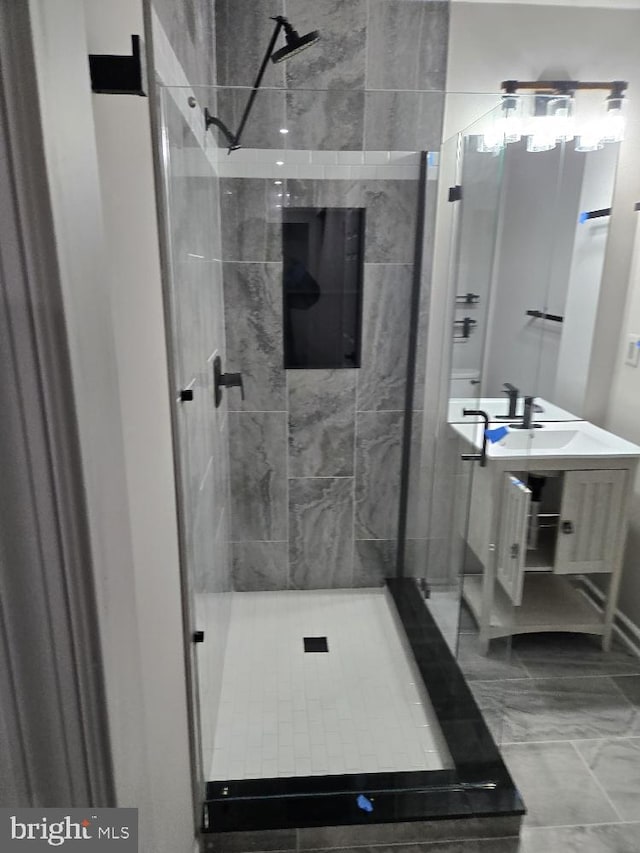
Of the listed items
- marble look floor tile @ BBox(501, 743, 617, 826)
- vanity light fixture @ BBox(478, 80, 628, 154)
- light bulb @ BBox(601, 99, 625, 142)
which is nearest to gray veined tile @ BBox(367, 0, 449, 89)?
vanity light fixture @ BBox(478, 80, 628, 154)

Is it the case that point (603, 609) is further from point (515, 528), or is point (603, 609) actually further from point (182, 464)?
point (182, 464)

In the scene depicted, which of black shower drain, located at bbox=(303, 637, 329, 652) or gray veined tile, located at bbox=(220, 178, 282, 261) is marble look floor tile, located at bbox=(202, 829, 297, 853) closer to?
black shower drain, located at bbox=(303, 637, 329, 652)

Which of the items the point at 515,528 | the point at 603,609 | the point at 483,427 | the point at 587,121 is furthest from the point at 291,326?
the point at 603,609

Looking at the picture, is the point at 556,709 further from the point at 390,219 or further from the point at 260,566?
the point at 390,219

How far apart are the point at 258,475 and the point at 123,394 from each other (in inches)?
68.7

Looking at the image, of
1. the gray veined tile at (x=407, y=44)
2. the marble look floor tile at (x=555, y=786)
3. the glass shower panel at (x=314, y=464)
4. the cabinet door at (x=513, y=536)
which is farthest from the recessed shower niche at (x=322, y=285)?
the marble look floor tile at (x=555, y=786)

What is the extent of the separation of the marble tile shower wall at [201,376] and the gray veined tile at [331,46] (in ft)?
1.88

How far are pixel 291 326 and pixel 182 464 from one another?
4.14 ft

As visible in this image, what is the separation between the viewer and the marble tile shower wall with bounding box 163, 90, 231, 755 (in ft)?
4.28

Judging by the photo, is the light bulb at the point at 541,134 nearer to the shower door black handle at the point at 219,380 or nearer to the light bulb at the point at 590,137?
the light bulb at the point at 590,137

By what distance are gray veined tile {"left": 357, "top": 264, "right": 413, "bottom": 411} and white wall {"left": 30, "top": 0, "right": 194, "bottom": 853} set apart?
4.71 ft

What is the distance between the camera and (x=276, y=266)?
236cm

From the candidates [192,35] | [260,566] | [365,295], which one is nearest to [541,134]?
[365,295]

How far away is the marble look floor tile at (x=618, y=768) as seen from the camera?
5.50ft
